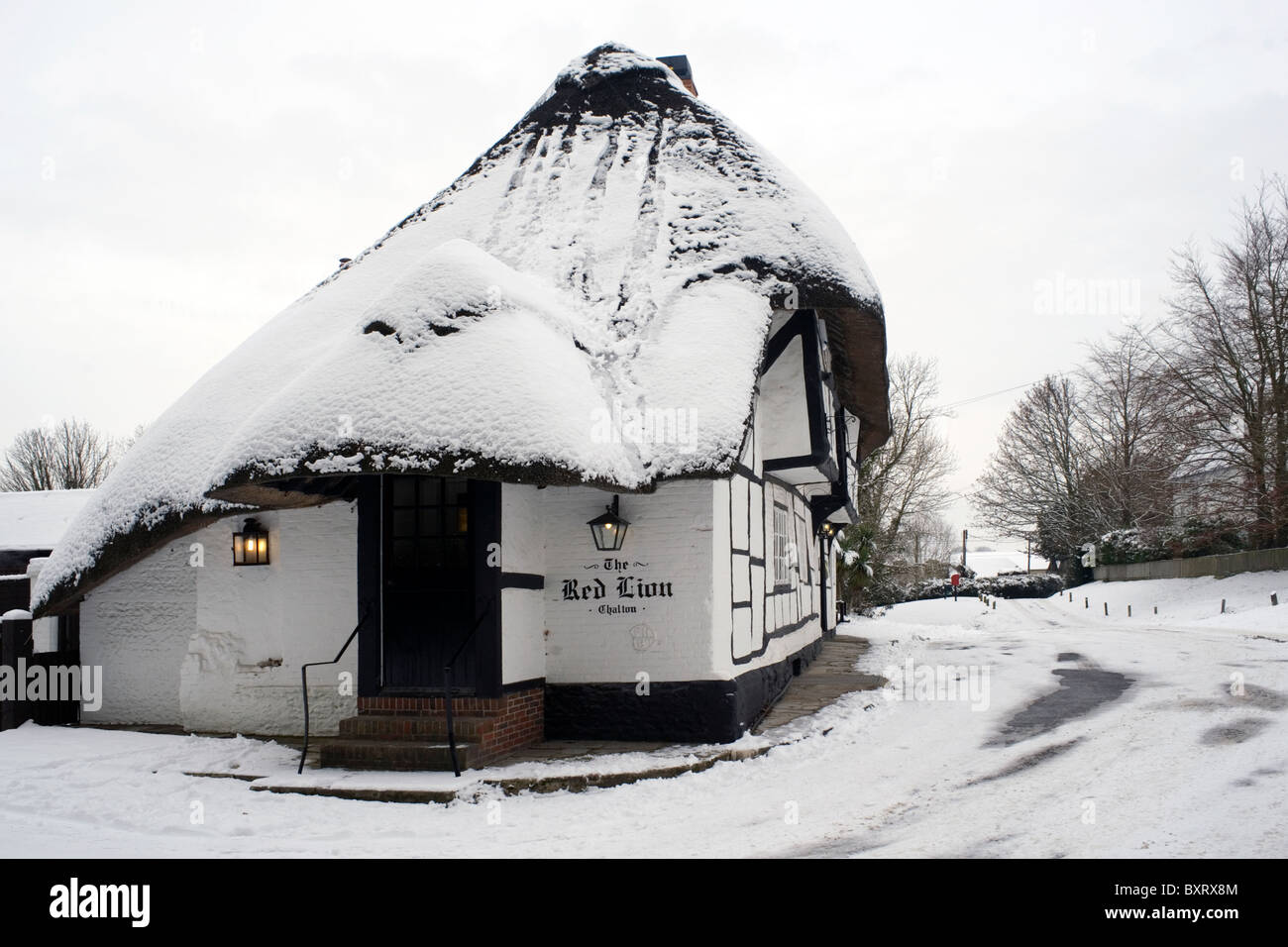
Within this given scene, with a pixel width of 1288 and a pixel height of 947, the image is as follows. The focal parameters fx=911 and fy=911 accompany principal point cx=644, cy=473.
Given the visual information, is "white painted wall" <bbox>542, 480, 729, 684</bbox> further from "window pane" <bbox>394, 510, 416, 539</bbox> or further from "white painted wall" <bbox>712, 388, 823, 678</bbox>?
"window pane" <bbox>394, 510, 416, 539</bbox>

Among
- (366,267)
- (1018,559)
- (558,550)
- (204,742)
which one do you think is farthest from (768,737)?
(1018,559)

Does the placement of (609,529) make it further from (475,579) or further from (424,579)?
(424,579)

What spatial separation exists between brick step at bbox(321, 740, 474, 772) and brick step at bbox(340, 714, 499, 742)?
0.12 metres

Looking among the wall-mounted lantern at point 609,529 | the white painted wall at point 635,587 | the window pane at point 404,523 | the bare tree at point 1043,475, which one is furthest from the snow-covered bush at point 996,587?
the window pane at point 404,523

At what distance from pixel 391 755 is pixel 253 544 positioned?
352 centimetres

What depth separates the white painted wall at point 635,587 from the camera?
356 inches

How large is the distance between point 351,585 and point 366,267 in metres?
4.42

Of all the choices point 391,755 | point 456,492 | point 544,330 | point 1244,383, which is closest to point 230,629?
point 391,755

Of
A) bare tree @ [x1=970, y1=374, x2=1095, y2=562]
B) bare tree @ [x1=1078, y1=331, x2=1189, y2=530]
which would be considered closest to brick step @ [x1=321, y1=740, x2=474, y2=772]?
bare tree @ [x1=1078, y1=331, x2=1189, y2=530]

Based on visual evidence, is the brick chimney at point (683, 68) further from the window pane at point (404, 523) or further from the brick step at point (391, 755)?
the brick step at point (391, 755)

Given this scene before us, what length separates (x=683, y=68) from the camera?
1638cm
